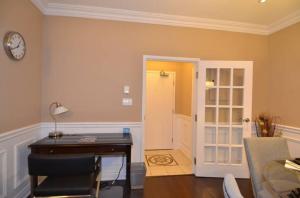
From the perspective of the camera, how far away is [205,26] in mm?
3209

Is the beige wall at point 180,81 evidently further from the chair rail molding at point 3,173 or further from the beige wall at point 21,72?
the chair rail molding at point 3,173

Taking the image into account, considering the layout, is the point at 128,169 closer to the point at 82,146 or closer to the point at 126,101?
the point at 82,146

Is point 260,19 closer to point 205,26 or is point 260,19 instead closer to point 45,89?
point 205,26

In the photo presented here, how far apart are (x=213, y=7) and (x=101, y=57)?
184cm

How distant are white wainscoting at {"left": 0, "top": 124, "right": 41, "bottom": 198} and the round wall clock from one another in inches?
33.7

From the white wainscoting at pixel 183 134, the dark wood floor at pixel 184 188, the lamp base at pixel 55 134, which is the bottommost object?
the dark wood floor at pixel 184 188

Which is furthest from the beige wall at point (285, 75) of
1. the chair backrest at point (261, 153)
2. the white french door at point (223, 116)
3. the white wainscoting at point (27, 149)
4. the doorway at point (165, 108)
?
the doorway at point (165, 108)

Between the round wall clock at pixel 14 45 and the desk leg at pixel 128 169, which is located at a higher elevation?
the round wall clock at pixel 14 45

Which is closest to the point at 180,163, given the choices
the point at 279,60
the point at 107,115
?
the point at 107,115

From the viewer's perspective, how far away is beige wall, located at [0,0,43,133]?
1911mm

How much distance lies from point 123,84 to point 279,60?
9.02ft

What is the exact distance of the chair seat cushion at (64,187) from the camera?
1.73m

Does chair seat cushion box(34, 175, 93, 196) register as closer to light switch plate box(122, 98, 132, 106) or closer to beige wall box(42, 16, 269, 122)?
beige wall box(42, 16, 269, 122)

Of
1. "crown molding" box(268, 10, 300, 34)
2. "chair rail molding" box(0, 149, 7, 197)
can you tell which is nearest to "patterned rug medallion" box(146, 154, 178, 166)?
"chair rail molding" box(0, 149, 7, 197)
